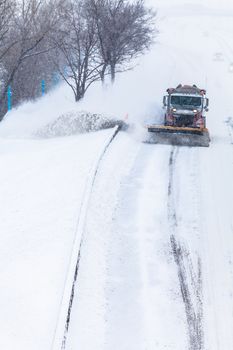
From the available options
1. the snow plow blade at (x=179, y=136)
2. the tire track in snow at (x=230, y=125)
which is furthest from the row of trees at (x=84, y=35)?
the tire track in snow at (x=230, y=125)

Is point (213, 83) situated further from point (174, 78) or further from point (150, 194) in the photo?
point (150, 194)

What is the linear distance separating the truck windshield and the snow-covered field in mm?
2446

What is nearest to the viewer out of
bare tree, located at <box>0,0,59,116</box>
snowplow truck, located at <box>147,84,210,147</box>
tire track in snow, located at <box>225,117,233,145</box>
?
bare tree, located at <box>0,0,59,116</box>

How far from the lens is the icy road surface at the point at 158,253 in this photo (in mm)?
8062

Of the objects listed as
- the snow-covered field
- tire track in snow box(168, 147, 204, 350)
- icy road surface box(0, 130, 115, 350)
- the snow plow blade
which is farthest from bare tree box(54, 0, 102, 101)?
tire track in snow box(168, 147, 204, 350)

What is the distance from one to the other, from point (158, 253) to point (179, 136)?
1091cm

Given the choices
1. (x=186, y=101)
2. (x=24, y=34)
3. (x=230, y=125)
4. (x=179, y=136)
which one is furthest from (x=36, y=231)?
(x=230, y=125)

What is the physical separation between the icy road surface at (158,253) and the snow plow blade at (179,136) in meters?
0.61

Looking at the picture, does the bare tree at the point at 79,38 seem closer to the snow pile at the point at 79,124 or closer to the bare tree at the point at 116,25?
the bare tree at the point at 116,25

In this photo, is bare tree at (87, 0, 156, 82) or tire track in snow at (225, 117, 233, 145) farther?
bare tree at (87, 0, 156, 82)

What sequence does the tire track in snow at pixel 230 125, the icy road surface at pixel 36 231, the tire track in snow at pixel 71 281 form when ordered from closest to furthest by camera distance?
the tire track in snow at pixel 71 281, the icy road surface at pixel 36 231, the tire track in snow at pixel 230 125

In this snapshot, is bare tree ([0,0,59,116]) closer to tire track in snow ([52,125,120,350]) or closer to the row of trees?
the row of trees

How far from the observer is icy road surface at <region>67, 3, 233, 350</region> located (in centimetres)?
806

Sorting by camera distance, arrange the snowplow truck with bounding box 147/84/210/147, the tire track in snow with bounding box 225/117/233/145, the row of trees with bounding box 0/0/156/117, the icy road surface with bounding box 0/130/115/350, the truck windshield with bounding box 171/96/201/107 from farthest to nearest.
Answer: the row of trees with bounding box 0/0/156/117, the truck windshield with bounding box 171/96/201/107, the tire track in snow with bounding box 225/117/233/145, the snowplow truck with bounding box 147/84/210/147, the icy road surface with bounding box 0/130/115/350
